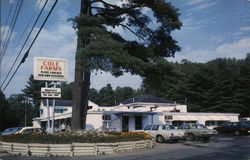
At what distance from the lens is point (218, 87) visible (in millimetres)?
66750

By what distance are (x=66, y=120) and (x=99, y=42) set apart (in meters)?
31.1

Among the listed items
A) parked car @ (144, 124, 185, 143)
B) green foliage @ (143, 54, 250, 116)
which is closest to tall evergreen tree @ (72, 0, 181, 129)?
parked car @ (144, 124, 185, 143)

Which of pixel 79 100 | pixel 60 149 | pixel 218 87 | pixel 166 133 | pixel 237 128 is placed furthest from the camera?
pixel 218 87

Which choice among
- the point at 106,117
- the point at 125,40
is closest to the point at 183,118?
the point at 106,117

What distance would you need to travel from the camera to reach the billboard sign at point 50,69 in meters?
24.6

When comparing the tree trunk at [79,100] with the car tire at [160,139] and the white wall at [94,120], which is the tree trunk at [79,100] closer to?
the car tire at [160,139]

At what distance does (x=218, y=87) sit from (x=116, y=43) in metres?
51.6

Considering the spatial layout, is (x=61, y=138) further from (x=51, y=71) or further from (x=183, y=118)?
(x=183, y=118)

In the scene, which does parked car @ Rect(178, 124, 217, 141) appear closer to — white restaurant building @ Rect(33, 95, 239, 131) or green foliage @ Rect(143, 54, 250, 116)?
white restaurant building @ Rect(33, 95, 239, 131)

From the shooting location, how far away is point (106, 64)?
1927 centimetres

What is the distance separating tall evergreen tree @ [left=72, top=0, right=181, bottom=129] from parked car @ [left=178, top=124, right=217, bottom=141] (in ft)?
27.4

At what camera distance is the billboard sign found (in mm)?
24609

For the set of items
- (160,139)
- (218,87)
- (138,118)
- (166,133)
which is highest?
(218,87)

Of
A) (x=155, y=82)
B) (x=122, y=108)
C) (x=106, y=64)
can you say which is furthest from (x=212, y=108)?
(x=106, y=64)
